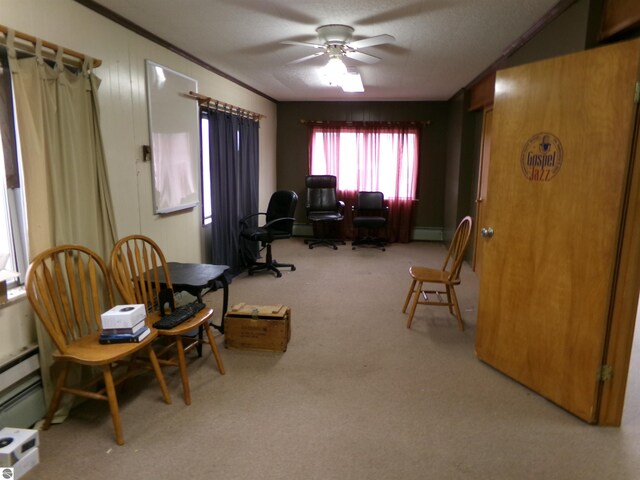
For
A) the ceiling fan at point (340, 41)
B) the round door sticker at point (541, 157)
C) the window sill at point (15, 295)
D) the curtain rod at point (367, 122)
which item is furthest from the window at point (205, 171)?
the round door sticker at point (541, 157)

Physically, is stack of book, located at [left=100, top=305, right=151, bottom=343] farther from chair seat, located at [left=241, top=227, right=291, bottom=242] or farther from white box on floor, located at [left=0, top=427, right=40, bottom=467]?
A: chair seat, located at [left=241, top=227, right=291, bottom=242]

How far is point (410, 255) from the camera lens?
6.09m

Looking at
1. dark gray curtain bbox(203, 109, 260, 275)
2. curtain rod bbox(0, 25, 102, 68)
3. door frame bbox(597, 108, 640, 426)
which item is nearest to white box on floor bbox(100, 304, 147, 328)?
curtain rod bbox(0, 25, 102, 68)

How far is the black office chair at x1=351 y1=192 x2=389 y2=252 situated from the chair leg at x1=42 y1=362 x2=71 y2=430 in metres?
4.75

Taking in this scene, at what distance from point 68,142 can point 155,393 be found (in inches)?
57.7

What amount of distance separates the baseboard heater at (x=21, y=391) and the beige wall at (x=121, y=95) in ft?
0.27

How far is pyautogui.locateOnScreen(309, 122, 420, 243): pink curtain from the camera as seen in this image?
22.7 feet

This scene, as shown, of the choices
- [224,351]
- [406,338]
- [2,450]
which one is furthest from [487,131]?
[2,450]

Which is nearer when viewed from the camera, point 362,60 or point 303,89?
point 362,60

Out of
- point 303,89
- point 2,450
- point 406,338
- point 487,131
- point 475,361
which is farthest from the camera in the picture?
point 303,89

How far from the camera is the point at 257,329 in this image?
9.82 feet

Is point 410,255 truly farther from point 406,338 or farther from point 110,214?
point 110,214

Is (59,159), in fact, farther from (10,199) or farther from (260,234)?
(260,234)

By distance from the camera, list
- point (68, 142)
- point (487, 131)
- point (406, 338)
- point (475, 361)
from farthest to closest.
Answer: point (487, 131)
point (406, 338)
point (475, 361)
point (68, 142)
